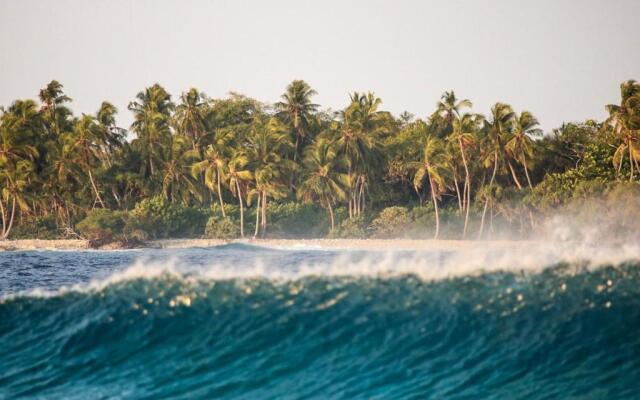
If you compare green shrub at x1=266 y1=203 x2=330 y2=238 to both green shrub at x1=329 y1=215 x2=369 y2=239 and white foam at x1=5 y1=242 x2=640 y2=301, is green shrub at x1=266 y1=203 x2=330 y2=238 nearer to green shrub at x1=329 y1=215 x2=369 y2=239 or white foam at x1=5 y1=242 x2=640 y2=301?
green shrub at x1=329 y1=215 x2=369 y2=239

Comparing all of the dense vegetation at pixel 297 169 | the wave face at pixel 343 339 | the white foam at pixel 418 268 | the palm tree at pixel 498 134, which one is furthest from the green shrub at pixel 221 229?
the wave face at pixel 343 339

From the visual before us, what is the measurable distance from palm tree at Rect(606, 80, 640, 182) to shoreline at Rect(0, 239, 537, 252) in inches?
367

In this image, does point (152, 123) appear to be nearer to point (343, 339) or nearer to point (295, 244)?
point (295, 244)

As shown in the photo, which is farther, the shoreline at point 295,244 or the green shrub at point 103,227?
the green shrub at point 103,227

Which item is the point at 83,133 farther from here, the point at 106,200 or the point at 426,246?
the point at 426,246

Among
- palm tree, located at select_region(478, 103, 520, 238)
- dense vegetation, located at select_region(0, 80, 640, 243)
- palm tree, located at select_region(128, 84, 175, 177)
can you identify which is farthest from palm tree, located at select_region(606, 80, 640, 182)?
palm tree, located at select_region(128, 84, 175, 177)

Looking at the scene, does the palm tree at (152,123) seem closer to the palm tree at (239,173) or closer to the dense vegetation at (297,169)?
the dense vegetation at (297,169)

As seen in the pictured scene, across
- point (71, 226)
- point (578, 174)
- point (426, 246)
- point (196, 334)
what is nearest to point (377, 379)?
point (196, 334)

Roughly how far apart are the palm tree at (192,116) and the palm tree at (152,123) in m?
1.50

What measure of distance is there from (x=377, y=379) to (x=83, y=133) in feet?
203

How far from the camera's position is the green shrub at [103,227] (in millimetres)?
60594

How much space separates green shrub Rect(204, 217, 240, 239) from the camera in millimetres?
63750

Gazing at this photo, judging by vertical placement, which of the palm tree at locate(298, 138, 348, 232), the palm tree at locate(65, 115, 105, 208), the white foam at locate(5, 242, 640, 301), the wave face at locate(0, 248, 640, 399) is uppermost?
the palm tree at locate(65, 115, 105, 208)

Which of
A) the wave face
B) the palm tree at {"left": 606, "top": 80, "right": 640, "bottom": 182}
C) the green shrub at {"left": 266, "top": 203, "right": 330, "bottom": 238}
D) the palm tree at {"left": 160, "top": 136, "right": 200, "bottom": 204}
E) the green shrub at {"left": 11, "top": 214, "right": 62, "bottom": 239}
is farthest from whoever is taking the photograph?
the palm tree at {"left": 160, "top": 136, "right": 200, "bottom": 204}
